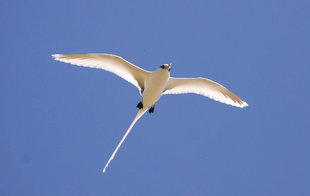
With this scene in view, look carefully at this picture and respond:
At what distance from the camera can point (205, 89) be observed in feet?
39.9

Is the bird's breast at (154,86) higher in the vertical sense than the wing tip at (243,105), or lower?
lower

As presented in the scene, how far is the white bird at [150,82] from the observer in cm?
1098

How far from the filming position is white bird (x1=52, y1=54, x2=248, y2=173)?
10984 mm

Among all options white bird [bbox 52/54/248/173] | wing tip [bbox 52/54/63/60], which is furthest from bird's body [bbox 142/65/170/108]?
wing tip [bbox 52/54/63/60]

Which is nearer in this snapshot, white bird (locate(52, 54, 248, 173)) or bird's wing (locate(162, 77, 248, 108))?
white bird (locate(52, 54, 248, 173))

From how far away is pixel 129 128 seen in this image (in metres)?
11.4

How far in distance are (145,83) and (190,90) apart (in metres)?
1.36

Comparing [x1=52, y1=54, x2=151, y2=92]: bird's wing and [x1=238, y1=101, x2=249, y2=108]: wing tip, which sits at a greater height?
[x1=238, y1=101, x2=249, y2=108]: wing tip

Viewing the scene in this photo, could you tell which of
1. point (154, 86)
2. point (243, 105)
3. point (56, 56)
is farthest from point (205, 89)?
point (56, 56)

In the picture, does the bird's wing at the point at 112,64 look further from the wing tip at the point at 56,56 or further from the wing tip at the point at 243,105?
the wing tip at the point at 243,105

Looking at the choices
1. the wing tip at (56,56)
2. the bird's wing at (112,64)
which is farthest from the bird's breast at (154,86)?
the wing tip at (56,56)

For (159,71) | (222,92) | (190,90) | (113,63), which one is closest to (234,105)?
(222,92)

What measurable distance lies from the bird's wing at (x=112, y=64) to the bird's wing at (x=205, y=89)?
0.82 meters

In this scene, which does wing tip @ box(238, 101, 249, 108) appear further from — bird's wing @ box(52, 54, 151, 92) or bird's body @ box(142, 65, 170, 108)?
bird's wing @ box(52, 54, 151, 92)
